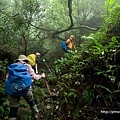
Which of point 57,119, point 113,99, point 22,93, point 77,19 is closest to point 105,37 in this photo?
point 113,99

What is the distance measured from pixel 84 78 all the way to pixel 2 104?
4253 millimetres

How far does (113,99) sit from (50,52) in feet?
39.2

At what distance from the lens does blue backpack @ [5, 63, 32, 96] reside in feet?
15.3

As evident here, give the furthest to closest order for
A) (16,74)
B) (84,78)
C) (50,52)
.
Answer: (50,52), (16,74), (84,78)

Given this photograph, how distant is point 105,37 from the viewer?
4.35 meters

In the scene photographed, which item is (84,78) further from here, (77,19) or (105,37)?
(77,19)

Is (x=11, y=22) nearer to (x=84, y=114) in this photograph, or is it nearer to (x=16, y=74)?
(x=16, y=74)

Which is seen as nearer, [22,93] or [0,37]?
[22,93]

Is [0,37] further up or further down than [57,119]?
further up

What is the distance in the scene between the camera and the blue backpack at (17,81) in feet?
15.3

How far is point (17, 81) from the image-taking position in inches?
184

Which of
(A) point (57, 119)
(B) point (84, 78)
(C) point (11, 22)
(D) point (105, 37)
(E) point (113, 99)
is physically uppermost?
(C) point (11, 22)

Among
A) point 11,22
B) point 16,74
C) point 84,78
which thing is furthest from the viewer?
point 11,22

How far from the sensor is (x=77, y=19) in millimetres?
16922
